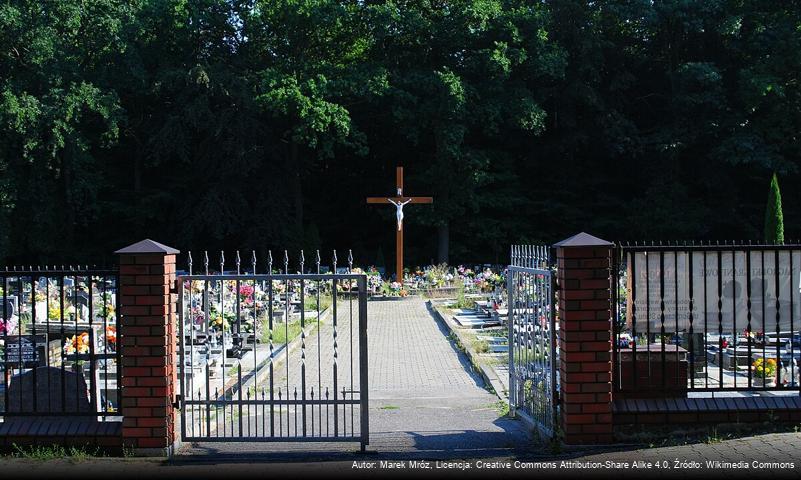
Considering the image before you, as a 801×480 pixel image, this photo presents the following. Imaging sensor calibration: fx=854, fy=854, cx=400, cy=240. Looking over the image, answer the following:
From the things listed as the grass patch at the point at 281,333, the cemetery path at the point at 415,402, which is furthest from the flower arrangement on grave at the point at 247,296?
the cemetery path at the point at 415,402

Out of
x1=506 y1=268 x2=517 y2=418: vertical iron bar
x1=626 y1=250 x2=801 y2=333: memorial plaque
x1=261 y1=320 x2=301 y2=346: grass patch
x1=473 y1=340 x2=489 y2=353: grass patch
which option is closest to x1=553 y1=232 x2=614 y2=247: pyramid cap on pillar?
x1=626 y1=250 x2=801 y2=333: memorial plaque

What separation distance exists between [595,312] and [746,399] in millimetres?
1647

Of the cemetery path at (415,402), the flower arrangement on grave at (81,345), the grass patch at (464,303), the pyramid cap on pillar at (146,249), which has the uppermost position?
the pyramid cap on pillar at (146,249)

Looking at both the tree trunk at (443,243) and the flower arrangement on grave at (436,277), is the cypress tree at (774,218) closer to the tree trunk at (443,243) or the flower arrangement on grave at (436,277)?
the flower arrangement on grave at (436,277)

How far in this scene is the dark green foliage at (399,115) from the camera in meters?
36.2

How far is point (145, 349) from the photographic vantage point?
22.9 ft

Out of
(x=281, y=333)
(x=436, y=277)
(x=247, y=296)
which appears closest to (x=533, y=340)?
(x=281, y=333)

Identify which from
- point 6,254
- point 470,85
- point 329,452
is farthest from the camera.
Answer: point 470,85

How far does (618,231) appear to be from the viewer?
40844 millimetres

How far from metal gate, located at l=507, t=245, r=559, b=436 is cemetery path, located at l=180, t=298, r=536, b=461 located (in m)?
0.28

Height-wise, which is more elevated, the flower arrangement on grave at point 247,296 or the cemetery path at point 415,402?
the flower arrangement on grave at point 247,296

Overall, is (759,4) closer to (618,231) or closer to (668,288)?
(618,231)

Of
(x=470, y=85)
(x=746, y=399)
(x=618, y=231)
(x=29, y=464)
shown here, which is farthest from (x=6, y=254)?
(x=746, y=399)

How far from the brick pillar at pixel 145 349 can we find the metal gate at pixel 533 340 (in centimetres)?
323
